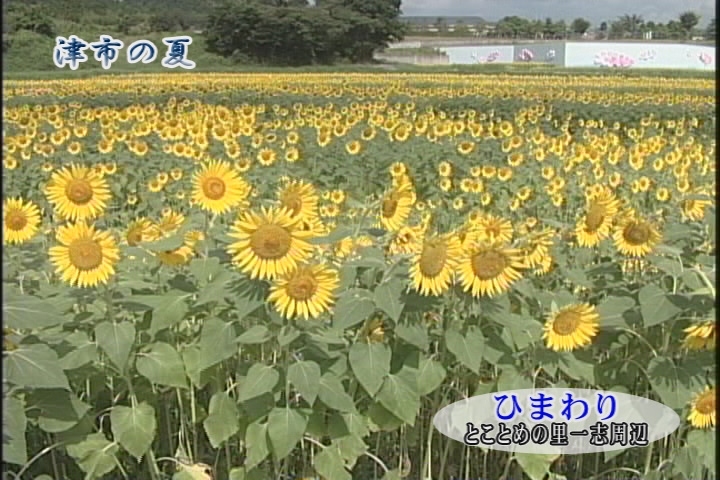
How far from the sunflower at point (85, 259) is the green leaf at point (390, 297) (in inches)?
21.5

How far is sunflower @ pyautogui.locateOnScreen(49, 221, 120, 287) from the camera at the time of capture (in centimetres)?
173

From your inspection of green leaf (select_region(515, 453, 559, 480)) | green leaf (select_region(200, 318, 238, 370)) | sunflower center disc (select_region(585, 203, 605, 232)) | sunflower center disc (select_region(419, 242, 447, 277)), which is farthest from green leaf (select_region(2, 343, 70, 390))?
sunflower center disc (select_region(585, 203, 605, 232))

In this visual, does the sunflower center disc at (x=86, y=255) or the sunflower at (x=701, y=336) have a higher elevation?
the sunflower center disc at (x=86, y=255)

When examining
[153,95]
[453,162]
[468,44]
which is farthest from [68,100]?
[468,44]

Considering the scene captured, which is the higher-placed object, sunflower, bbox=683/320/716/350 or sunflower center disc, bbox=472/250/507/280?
sunflower center disc, bbox=472/250/507/280

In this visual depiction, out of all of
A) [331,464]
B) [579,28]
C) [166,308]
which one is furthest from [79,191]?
[579,28]

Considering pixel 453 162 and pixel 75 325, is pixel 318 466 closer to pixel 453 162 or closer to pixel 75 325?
pixel 75 325

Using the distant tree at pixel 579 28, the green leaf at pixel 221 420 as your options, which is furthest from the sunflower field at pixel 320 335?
the distant tree at pixel 579 28

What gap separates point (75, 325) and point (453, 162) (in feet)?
13.2

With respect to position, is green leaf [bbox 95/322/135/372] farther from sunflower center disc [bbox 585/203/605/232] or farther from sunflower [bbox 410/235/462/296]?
sunflower center disc [bbox 585/203/605/232]

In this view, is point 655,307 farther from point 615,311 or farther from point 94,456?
point 94,456

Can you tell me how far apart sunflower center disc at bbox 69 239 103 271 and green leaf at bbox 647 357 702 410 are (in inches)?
46.4

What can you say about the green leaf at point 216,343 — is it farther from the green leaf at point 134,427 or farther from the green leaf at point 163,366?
the green leaf at point 134,427

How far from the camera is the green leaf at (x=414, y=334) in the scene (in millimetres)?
1687
